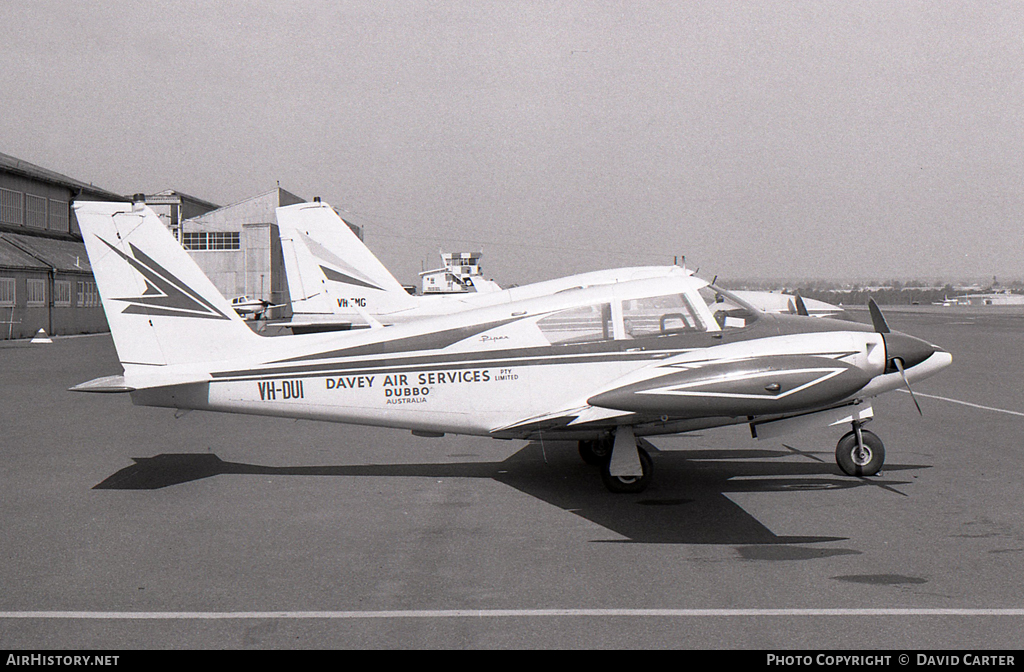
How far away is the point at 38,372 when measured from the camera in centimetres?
2233

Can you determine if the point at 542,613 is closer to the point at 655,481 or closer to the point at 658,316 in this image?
the point at 658,316

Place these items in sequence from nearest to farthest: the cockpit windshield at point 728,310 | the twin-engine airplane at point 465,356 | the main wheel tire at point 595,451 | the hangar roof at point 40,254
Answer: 1. the twin-engine airplane at point 465,356
2. the cockpit windshield at point 728,310
3. the main wheel tire at point 595,451
4. the hangar roof at point 40,254

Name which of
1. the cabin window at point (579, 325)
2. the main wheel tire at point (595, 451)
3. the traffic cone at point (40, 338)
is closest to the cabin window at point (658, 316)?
the cabin window at point (579, 325)

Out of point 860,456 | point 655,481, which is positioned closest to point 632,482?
point 655,481

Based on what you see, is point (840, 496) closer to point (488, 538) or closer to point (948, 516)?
point (948, 516)

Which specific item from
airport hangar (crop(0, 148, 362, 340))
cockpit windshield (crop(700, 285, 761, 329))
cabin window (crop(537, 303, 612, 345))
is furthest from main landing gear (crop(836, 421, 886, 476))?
airport hangar (crop(0, 148, 362, 340))

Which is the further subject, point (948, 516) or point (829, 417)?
point (829, 417)

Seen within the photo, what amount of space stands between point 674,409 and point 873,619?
8.77 ft

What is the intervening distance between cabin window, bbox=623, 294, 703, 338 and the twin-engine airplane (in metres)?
0.01

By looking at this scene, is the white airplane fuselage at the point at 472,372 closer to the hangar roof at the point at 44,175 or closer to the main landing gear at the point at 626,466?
the main landing gear at the point at 626,466

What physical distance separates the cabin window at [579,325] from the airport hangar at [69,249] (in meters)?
33.0

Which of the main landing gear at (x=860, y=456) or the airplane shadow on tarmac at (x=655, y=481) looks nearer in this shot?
the airplane shadow on tarmac at (x=655, y=481)

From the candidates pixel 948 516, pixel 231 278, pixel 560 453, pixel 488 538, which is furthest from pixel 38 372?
pixel 231 278

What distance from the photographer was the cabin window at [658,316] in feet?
27.5
